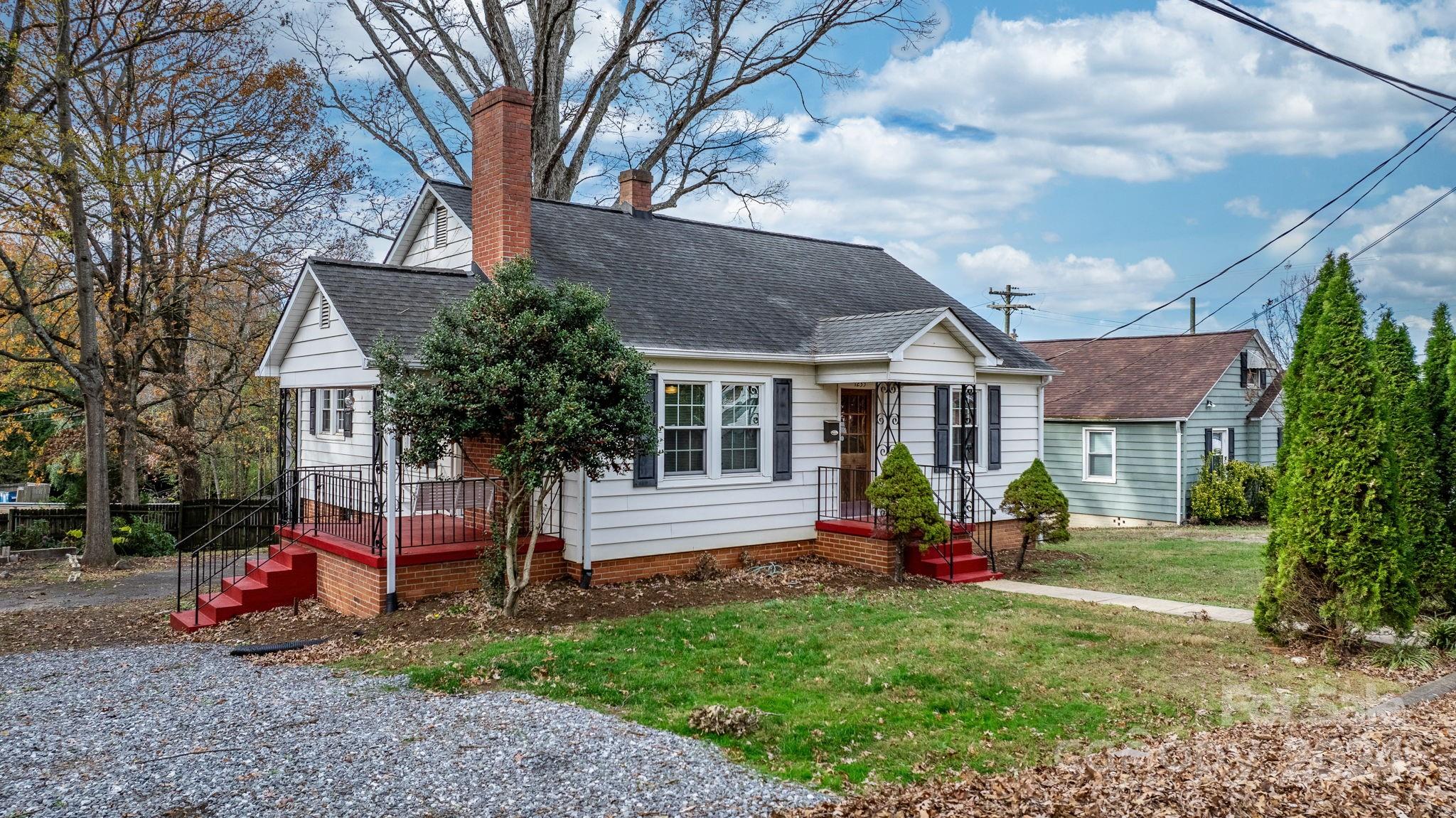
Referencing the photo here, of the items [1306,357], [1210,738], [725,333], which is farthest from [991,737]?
[725,333]

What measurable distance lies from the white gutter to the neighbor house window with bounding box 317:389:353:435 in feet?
12.6

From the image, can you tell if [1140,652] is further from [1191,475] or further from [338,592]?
[1191,475]

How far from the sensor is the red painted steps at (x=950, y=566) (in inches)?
492

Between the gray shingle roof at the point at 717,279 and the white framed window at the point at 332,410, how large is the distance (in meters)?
3.35

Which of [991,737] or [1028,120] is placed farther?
[1028,120]

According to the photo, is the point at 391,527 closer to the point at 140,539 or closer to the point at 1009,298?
the point at 140,539

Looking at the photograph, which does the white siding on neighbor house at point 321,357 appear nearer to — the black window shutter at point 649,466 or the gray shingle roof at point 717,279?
the gray shingle roof at point 717,279

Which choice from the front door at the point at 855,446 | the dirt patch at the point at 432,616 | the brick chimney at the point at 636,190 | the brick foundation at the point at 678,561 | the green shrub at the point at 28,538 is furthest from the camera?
the green shrub at the point at 28,538

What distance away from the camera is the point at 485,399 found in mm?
8781


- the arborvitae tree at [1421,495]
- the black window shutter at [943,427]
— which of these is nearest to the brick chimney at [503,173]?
the black window shutter at [943,427]

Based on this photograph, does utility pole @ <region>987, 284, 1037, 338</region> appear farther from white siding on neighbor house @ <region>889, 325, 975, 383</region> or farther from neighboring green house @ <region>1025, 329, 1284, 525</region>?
white siding on neighbor house @ <region>889, 325, 975, 383</region>

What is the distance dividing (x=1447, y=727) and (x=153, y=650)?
442 inches

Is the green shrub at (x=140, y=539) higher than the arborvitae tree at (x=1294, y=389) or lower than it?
lower

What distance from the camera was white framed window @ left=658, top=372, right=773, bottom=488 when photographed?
39.5 feet
